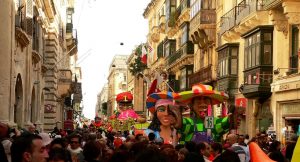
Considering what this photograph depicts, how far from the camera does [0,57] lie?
18.9m

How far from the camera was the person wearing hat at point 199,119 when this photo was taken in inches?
481

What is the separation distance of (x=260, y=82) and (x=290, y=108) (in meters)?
2.37

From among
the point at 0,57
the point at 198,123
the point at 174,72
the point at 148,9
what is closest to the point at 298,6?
the point at 0,57

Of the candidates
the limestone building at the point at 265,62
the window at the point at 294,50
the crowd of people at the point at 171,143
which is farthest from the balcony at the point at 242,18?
the crowd of people at the point at 171,143

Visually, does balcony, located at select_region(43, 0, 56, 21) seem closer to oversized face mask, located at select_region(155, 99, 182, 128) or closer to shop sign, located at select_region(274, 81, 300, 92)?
shop sign, located at select_region(274, 81, 300, 92)

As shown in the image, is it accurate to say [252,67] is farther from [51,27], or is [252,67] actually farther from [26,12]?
[51,27]

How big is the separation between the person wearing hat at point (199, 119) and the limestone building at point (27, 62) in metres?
8.02

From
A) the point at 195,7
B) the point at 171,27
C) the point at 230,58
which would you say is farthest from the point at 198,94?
the point at 171,27

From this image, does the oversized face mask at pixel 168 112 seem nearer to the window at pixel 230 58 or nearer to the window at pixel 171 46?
the window at pixel 230 58

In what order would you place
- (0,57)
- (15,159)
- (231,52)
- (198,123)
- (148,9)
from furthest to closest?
(148,9) → (231,52) → (0,57) → (198,123) → (15,159)

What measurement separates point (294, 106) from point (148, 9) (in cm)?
4478

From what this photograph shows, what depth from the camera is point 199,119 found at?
12.5m

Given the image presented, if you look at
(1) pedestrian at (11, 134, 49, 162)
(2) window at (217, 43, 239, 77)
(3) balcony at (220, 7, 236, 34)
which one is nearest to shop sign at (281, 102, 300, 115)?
(2) window at (217, 43, 239, 77)

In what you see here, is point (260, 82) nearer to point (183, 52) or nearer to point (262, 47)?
point (262, 47)
